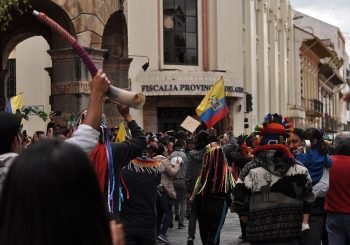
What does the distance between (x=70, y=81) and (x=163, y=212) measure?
2.70 metres

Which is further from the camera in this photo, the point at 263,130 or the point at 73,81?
the point at 73,81

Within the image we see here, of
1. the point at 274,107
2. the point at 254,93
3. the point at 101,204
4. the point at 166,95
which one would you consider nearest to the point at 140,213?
the point at 101,204

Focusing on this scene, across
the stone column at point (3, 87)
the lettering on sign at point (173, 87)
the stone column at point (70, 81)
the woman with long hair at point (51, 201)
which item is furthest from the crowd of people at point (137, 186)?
the lettering on sign at point (173, 87)

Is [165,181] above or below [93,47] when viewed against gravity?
below

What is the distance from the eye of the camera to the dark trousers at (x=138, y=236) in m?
7.60

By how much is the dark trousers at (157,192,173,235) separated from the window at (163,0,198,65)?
64.5 ft

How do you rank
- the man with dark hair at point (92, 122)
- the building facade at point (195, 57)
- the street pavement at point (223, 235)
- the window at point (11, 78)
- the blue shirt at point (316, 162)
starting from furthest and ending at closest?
the window at point (11, 78) → the building facade at point (195, 57) → the street pavement at point (223, 235) → the blue shirt at point (316, 162) → the man with dark hair at point (92, 122)

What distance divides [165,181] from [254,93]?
25.9m

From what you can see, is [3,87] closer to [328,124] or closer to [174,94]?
[174,94]

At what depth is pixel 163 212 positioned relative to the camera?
13.2 metres

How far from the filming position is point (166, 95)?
31391 mm

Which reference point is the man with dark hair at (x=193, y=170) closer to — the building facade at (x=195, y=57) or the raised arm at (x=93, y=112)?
the raised arm at (x=93, y=112)

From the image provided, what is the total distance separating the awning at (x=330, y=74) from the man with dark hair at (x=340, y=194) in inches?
2278

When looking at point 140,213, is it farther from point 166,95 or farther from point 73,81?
point 166,95
